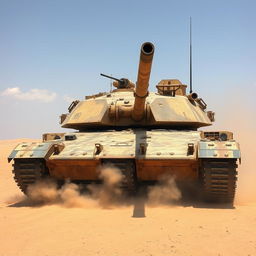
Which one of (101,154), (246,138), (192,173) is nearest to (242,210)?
(192,173)

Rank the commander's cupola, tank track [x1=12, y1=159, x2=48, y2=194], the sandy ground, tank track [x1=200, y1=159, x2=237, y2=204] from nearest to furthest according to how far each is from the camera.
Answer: the sandy ground, tank track [x1=200, y1=159, x2=237, y2=204], tank track [x1=12, y1=159, x2=48, y2=194], the commander's cupola

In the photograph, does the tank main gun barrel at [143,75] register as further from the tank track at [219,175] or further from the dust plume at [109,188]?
the tank track at [219,175]

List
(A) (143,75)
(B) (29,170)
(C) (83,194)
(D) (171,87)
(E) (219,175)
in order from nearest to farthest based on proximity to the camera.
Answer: (A) (143,75) < (E) (219,175) < (B) (29,170) < (C) (83,194) < (D) (171,87)

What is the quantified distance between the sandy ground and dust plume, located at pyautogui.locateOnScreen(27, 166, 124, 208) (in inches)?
13.1

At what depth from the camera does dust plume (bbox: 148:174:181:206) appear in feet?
27.1

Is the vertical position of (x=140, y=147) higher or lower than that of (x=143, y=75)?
lower

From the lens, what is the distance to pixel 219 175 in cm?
753

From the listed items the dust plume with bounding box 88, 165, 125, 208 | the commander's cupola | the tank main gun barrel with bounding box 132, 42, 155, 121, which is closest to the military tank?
the tank main gun barrel with bounding box 132, 42, 155, 121

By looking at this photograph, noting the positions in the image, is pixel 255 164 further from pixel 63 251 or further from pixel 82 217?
pixel 63 251

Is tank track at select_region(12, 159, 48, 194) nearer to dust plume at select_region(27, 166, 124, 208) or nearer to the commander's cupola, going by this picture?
dust plume at select_region(27, 166, 124, 208)

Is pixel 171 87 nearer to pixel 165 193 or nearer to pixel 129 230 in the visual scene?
pixel 165 193

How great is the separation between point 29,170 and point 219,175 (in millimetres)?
4342

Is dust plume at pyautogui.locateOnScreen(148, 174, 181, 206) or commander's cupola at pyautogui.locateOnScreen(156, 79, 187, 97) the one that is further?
commander's cupola at pyautogui.locateOnScreen(156, 79, 187, 97)

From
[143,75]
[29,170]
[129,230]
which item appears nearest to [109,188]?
[29,170]
